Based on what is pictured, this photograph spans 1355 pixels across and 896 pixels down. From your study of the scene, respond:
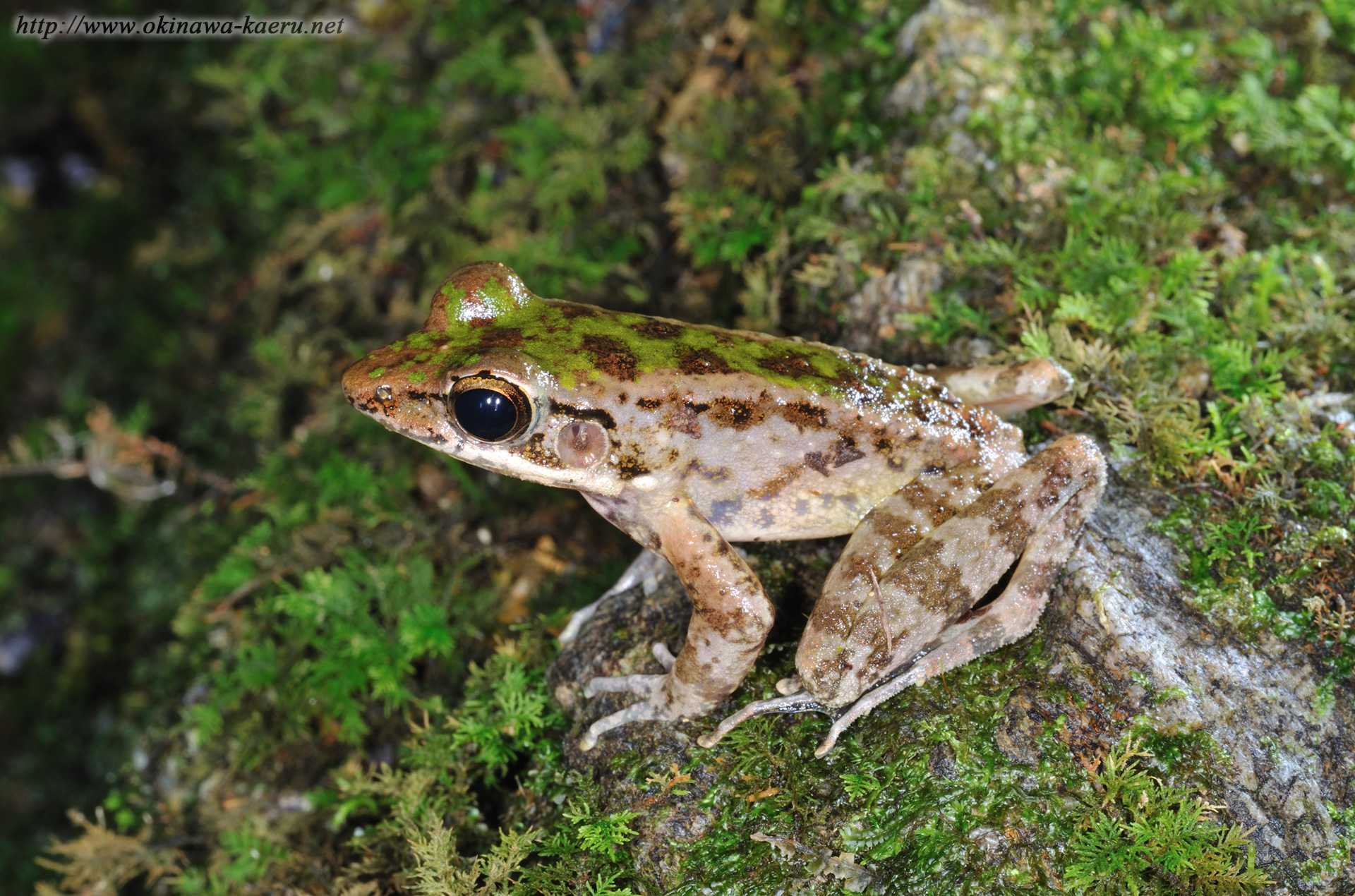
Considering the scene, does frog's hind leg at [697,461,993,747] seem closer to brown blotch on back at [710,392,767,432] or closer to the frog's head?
brown blotch on back at [710,392,767,432]

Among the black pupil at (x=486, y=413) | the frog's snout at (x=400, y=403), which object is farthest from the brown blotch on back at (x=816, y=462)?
the frog's snout at (x=400, y=403)

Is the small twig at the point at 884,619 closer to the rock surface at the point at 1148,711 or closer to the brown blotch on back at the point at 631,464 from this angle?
the rock surface at the point at 1148,711

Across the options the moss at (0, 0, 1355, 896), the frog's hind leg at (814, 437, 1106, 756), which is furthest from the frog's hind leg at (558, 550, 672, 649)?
the frog's hind leg at (814, 437, 1106, 756)

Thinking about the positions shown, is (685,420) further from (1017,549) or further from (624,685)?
(1017,549)

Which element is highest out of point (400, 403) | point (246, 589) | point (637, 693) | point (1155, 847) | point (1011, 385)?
point (400, 403)

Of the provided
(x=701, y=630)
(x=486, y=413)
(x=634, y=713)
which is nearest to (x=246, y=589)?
(x=486, y=413)
